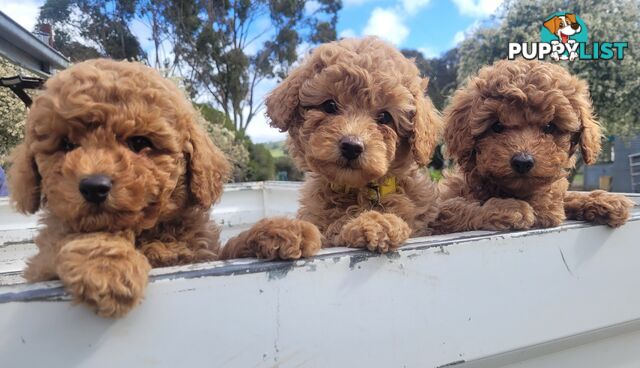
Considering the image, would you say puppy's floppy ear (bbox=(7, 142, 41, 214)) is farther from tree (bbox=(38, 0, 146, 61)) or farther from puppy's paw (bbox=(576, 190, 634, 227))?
tree (bbox=(38, 0, 146, 61))

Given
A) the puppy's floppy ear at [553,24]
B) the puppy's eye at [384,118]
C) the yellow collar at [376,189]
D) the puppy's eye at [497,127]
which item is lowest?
the yellow collar at [376,189]

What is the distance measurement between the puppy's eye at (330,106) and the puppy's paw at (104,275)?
1.45m

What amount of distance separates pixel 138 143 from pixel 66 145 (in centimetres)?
26

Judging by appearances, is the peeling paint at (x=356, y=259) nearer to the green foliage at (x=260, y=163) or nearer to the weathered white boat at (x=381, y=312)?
the weathered white boat at (x=381, y=312)

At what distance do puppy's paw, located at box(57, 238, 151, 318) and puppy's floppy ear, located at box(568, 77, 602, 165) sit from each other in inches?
107

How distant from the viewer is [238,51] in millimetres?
29094

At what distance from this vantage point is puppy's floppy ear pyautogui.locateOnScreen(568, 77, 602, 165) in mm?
3061

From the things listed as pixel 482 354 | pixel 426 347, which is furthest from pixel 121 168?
pixel 482 354

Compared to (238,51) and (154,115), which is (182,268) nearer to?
(154,115)

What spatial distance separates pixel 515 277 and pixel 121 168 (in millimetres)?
1641

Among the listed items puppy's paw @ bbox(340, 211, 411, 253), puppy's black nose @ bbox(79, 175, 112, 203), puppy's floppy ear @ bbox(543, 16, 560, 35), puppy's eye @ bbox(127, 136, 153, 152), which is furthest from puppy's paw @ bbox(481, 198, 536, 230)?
puppy's floppy ear @ bbox(543, 16, 560, 35)

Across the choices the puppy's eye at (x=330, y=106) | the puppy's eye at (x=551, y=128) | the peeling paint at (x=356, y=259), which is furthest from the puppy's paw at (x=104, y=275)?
the puppy's eye at (x=551, y=128)

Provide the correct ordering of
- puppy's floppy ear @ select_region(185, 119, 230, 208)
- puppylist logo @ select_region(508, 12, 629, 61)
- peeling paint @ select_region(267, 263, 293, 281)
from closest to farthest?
peeling paint @ select_region(267, 263, 293, 281), puppy's floppy ear @ select_region(185, 119, 230, 208), puppylist logo @ select_region(508, 12, 629, 61)

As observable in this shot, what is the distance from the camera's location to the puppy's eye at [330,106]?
2.77 metres
